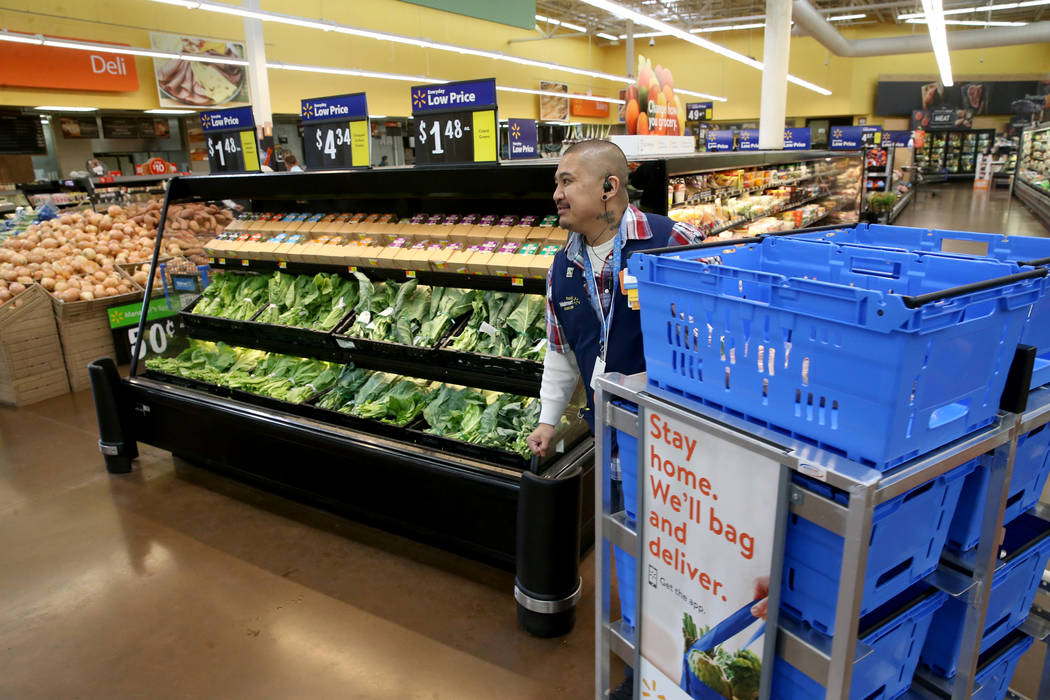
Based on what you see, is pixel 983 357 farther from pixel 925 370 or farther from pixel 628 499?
pixel 628 499

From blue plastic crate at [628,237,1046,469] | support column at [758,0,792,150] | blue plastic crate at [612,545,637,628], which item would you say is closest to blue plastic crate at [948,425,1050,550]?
blue plastic crate at [628,237,1046,469]

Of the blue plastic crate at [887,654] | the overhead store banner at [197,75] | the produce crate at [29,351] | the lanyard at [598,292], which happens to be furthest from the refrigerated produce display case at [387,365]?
the overhead store banner at [197,75]

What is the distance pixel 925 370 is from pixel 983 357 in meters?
0.22

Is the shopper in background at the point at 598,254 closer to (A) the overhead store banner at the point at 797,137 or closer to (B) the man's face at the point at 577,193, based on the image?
(B) the man's face at the point at 577,193

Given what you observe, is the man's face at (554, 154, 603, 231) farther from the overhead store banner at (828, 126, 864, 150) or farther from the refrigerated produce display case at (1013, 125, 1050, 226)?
the refrigerated produce display case at (1013, 125, 1050, 226)

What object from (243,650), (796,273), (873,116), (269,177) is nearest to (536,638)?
(243,650)

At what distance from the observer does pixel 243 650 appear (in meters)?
2.74

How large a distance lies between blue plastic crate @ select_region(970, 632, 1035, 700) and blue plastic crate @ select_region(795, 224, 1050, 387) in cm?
74

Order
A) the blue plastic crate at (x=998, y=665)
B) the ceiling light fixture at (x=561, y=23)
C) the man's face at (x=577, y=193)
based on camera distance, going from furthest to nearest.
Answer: the ceiling light fixture at (x=561, y=23)
the man's face at (x=577, y=193)
the blue plastic crate at (x=998, y=665)

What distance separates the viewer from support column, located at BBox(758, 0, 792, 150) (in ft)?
36.1

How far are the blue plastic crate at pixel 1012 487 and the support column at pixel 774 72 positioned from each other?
10.4 metres

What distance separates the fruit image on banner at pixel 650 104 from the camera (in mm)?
4508

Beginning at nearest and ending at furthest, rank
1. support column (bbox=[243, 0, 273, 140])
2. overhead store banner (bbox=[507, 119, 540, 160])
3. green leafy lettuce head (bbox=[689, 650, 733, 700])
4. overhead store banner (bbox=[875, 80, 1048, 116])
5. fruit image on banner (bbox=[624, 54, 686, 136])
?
green leafy lettuce head (bbox=[689, 650, 733, 700])
fruit image on banner (bbox=[624, 54, 686, 136])
overhead store banner (bbox=[507, 119, 540, 160])
support column (bbox=[243, 0, 273, 140])
overhead store banner (bbox=[875, 80, 1048, 116])

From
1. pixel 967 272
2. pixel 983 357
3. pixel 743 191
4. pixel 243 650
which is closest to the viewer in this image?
pixel 983 357
